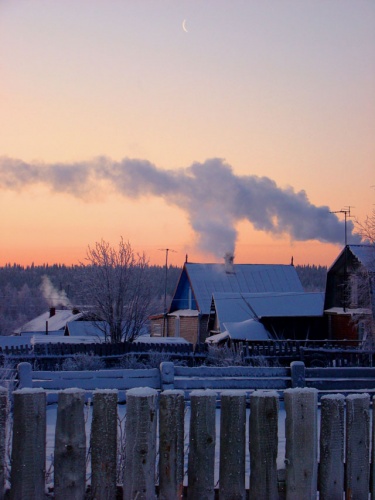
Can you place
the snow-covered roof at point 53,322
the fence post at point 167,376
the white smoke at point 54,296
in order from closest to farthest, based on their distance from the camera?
the fence post at point 167,376 < the snow-covered roof at point 53,322 < the white smoke at point 54,296

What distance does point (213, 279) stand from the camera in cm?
3903

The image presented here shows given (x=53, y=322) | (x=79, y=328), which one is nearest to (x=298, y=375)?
(x=79, y=328)

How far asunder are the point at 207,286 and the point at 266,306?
6907 mm

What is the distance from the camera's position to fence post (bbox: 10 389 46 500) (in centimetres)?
321

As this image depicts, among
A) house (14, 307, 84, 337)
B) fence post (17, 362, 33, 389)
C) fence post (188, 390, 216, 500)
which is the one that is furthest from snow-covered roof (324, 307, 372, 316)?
house (14, 307, 84, 337)

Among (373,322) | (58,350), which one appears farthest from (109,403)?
(373,322)

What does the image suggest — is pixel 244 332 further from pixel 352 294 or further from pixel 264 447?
pixel 264 447

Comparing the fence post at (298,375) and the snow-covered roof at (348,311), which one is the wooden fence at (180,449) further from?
the snow-covered roof at (348,311)

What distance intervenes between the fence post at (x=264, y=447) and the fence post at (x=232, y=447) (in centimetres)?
6

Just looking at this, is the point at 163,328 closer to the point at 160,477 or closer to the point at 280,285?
the point at 280,285

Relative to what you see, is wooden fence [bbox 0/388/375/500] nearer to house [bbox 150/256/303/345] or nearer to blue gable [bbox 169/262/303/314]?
house [bbox 150/256/303/345]

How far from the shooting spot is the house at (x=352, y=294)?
86.2 ft

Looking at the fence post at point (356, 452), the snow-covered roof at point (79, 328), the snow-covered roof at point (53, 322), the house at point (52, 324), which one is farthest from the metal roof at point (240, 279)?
the fence post at point (356, 452)

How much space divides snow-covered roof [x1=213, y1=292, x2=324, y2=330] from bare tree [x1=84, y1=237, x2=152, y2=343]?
14.1 ft
